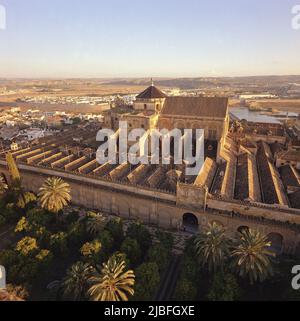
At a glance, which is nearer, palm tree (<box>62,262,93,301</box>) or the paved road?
palm tree (<box>62,262,93,301</box>)

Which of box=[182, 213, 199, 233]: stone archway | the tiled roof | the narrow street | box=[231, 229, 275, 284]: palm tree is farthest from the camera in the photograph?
the tiled roof

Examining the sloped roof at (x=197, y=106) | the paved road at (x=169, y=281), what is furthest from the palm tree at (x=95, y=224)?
the sloped roof at (x=197, y=106)

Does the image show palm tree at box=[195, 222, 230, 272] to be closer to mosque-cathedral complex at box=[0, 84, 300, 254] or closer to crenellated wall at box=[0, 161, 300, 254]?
crenellated wall at box=[0, 161, 300, 254]

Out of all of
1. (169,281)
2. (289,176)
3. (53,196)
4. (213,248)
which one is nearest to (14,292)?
(53,196)

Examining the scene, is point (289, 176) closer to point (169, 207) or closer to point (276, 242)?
point (276, 242)

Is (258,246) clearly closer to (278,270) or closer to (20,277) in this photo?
(278,270)

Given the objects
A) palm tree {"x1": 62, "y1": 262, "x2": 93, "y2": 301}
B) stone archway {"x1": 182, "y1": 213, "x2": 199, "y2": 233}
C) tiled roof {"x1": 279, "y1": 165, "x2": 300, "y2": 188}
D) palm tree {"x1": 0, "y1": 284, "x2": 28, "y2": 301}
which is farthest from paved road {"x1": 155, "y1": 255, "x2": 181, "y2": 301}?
tiled roof {"x1": 279, "y1": 165, "x2": 300, "y2": 188}
